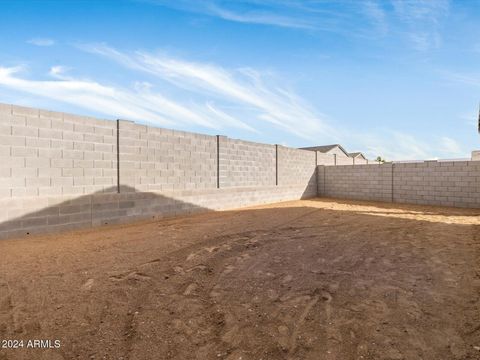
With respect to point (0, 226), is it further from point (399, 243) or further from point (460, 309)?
point (399, 243)

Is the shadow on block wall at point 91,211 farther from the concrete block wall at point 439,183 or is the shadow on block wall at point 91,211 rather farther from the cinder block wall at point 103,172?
the concrete block wall at point 439,183

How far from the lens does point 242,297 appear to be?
10.3 feet

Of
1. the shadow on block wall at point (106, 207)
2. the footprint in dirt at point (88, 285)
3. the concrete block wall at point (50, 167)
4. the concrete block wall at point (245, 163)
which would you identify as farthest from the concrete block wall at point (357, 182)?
the footprint in dirt at point (88, 285)

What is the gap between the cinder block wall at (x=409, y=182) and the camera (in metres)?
11.5

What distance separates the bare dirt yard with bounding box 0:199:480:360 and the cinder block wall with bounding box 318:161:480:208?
7.11m

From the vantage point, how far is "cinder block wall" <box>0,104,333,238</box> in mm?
5883

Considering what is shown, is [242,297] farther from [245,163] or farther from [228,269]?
[245,163]

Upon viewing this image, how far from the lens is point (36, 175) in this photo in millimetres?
6109

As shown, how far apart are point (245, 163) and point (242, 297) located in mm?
8650

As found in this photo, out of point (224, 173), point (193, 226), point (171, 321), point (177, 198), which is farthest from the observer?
point (224, 173)

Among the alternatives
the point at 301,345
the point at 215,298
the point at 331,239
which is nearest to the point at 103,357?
the point at 215,298

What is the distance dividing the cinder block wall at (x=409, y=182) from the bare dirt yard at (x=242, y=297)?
7.11m

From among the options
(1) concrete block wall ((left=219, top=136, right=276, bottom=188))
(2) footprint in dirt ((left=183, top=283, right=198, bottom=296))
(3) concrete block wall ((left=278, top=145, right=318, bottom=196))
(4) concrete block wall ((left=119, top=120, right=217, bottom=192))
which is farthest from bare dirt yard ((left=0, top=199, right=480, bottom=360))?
(3) concrete block wall ((left=278, top=145, right=318, bottom=196))

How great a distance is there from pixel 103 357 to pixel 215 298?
1.26 m
